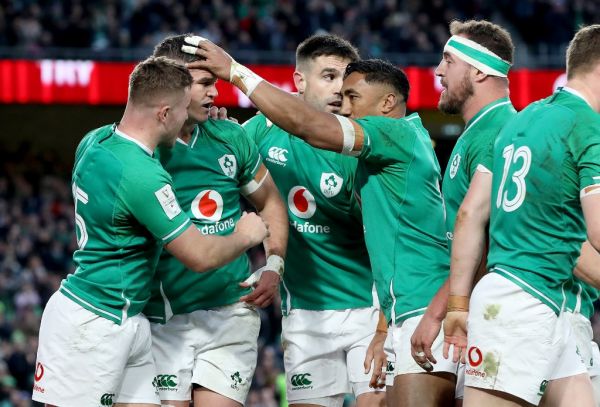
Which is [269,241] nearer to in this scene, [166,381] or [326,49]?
[166,381]

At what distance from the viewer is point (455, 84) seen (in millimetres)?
5648

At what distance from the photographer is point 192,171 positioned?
6.09 m

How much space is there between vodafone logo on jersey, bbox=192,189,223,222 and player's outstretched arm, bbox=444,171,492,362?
5.01 ft

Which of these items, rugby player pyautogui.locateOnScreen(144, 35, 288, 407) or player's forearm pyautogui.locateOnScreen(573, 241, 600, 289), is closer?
player's forearm pyautogui.locateOnScreen(573, 241, 600, 289)

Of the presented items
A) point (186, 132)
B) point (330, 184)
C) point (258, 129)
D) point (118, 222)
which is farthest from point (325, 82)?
point (118, 222)

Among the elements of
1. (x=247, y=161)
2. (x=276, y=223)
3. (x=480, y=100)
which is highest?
(x=480, y=100)

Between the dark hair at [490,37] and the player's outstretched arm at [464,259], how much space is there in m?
0.79

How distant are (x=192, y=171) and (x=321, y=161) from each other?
0.87 metres

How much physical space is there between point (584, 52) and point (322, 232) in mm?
2124

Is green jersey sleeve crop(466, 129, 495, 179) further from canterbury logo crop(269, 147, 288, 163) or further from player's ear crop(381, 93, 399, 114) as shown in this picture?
canterbury logo crop(269, 147, 288, 163)

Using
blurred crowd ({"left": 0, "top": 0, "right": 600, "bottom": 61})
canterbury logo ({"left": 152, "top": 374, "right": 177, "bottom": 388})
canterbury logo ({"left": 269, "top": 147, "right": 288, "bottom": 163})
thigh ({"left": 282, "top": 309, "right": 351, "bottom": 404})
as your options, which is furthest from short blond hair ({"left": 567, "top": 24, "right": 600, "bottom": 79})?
blurred crowd ({"left": 0, "top": 0, "right": 600, "bottom": 61})

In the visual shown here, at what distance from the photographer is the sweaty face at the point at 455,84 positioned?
5613mm

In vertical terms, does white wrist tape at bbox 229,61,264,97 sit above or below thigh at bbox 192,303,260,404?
above

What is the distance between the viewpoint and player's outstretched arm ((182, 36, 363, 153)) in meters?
5.48
